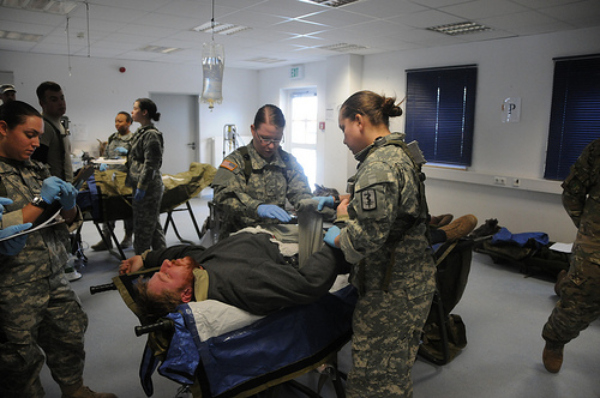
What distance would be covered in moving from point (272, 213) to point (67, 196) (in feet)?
3.30

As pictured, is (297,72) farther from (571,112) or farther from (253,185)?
(253,185)

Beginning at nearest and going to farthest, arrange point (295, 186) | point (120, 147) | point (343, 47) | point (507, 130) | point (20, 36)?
point (295, 186) → point (120, 147) → point (507, 130) → point (20, 36) → point (343, 47)

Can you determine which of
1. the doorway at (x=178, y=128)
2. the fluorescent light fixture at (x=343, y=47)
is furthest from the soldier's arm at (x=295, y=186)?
the doorway at (x=178, y=128)

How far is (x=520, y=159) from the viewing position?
487 cm

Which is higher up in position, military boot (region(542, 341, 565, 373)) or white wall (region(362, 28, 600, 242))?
white wall (region(362, 28, 600, 242))

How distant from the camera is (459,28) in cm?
459

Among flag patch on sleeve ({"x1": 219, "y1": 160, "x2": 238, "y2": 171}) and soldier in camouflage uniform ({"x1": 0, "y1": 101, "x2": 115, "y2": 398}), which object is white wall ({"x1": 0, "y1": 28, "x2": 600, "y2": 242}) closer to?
flag patch on sleeve ({"x1": 219, "y1": 160, "x2": 238, "y2": 171})

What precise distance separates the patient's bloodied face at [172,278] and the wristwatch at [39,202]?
1.79 ft

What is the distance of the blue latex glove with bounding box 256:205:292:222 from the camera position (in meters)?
2.32

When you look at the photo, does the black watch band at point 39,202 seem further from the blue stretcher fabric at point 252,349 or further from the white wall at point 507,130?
the white wall at point 507,130

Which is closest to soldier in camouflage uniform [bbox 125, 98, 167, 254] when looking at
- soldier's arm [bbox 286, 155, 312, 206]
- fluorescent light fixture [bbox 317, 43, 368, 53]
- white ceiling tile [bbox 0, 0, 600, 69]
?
white ceiling tile [bbox 0, 0, 600, 69]

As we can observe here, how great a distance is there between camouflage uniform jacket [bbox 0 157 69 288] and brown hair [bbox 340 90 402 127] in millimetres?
1403

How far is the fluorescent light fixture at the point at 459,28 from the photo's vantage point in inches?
175

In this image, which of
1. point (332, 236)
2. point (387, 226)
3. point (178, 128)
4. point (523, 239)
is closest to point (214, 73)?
point (332, 236)
